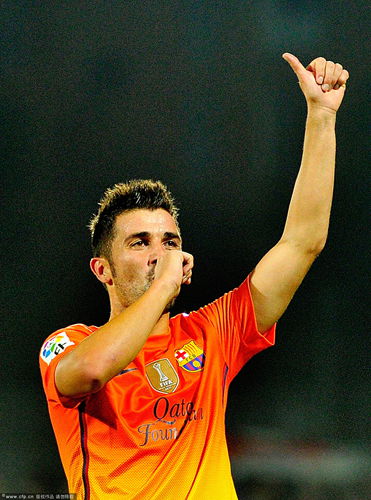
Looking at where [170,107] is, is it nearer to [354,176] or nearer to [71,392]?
[354,176]

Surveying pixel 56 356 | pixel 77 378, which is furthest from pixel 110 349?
pixel 56 356

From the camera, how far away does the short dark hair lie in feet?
5.62

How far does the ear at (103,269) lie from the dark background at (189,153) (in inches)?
24.5

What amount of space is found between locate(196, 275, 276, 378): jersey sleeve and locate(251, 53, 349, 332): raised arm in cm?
7

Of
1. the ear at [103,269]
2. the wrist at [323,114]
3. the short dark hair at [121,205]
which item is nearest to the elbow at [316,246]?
the wrist at [323,114]

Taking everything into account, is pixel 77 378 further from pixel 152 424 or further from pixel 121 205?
pixel 121 205

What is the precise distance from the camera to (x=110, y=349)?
1240 mm

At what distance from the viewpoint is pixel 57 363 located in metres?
1.38

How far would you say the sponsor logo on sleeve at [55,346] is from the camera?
4.72ft

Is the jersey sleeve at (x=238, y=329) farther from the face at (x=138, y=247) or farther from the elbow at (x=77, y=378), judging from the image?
the elbow at (x=77, y=378)

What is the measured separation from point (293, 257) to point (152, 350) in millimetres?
447

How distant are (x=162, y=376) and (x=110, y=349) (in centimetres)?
35

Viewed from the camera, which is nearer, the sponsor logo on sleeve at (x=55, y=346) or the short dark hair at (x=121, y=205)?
the sponsor logo on sleeve at (x=55, y=346)

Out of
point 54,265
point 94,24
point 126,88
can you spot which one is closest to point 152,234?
point 54,265
